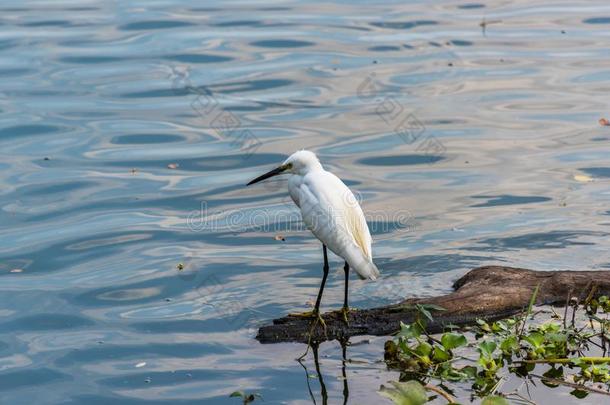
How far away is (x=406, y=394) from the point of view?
18.9 ft

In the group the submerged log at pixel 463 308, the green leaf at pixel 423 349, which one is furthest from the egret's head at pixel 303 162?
the green leaf at pixel 423 349

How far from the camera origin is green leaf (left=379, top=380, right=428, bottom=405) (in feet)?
18.8

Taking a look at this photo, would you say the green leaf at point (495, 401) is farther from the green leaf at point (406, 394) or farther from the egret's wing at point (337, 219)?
the egret's wing at point (337, 219)

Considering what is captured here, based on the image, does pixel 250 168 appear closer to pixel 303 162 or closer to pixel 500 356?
pixel 303 162

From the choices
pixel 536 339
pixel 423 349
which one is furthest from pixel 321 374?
pixel 536 339

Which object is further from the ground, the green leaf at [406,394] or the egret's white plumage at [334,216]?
the egret's white plumage at [334,216]

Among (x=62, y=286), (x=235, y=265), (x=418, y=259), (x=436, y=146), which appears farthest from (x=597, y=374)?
(x=436, y=146)

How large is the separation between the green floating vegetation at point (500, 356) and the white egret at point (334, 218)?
1.81ft

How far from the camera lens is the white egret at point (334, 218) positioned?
7.22m

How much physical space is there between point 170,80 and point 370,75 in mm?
2719

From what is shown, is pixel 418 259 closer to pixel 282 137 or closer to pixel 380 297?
pixel 380 297

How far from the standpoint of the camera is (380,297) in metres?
8.48

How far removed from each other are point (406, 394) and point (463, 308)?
1.61 meters

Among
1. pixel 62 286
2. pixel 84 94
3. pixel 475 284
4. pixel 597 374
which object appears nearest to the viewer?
pixel 597 374
